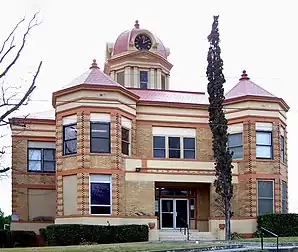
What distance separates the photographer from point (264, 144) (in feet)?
135

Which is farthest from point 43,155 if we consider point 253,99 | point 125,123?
point 253,99

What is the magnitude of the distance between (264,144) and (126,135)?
859 cm

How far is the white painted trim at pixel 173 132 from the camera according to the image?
41781mm

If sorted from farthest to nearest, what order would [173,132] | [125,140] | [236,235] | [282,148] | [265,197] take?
[282,148] → [173,132] → [265,197] → [125,140] → [236,235]

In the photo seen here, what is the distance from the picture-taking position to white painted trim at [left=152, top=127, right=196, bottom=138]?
41781 millimetres

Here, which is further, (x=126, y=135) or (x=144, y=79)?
(x=144, y=79)

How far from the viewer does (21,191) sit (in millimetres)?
44281

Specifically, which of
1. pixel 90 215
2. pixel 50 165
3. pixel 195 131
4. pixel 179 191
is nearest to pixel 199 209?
pixel 179 191

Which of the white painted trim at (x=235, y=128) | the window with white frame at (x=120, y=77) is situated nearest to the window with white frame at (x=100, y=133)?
the white painted trim at (x=235, y=128)

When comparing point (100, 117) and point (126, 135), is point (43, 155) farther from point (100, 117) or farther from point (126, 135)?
point (100, 117)

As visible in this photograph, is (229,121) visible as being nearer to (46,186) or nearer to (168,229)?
(168,229)

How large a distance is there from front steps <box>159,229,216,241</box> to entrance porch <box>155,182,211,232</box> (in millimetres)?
969

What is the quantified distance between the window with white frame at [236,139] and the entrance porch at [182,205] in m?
2.73

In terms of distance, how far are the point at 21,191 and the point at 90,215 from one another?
29.1 ft
